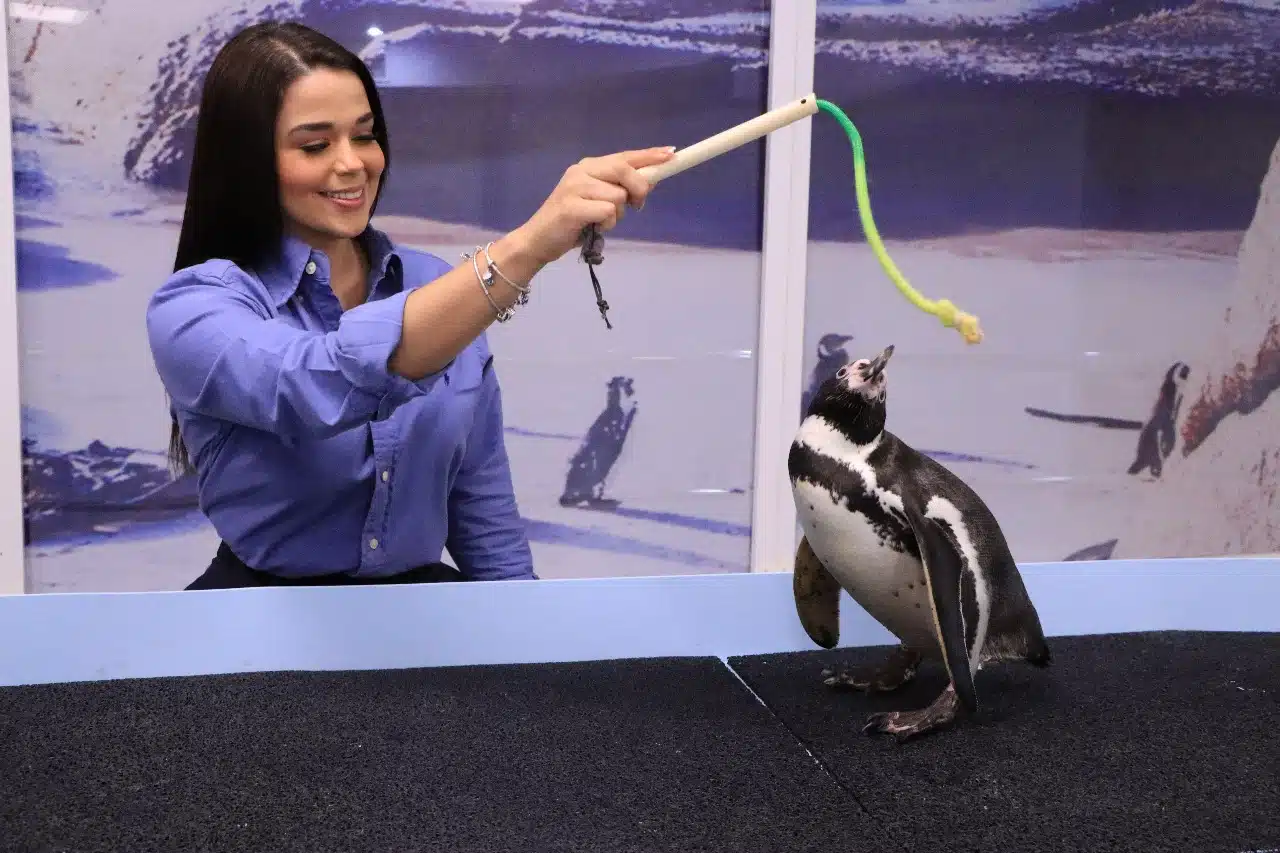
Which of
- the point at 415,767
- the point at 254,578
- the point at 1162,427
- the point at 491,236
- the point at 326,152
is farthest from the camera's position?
the point at 1162,427

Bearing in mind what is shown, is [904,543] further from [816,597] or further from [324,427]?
[324,427]

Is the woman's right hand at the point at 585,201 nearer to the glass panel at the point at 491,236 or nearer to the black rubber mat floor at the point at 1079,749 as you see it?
the black rubber mat floor at the point at 1079,749

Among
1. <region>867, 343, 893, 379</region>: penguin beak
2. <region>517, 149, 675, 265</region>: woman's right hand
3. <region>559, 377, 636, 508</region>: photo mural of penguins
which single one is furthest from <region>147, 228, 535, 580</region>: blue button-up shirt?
<region>559, 377, 636, 508</region>: photo mural of penguins

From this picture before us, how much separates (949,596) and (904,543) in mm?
58

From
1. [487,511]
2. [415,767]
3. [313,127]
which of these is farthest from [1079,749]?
[313,127]

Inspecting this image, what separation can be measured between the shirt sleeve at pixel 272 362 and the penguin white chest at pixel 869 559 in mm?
306

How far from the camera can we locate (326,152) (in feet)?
3.45

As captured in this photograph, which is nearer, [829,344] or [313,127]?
[313,127]

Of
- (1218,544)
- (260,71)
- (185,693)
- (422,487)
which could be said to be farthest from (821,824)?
(1218,544)

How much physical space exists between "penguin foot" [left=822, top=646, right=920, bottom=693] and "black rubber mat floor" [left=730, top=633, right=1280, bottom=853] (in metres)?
0.01

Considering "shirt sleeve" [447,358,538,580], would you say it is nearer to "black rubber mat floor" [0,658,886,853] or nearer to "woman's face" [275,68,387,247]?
"woman's face" [275,68,387,247]

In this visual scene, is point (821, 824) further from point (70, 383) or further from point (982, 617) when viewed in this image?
point (70, 383)

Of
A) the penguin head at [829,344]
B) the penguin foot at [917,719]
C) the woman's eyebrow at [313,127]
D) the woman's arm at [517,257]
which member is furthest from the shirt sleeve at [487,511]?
the penguin head at [829,344]

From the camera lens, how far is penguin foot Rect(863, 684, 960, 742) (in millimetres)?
790
